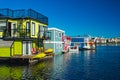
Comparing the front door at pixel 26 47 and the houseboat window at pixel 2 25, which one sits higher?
the houseboat window at pixel 2 25

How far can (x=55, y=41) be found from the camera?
78375 mm

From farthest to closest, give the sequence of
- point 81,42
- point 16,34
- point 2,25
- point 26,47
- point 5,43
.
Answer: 1. point 81,42
2. point 2,25
3. point 26,47
4. point 16,34
5. point 5,43

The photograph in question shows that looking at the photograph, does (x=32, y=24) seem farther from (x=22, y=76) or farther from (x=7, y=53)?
(x=22, y=76)

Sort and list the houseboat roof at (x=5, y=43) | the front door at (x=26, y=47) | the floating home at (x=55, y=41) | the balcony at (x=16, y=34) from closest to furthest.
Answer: the balcony at (x=16, y=34), the houseboat roof at (x=5, y=43), the front door at (x=26, y=47), the floating home at (x=55, y=41)

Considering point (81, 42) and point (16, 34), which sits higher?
point (16, 34)

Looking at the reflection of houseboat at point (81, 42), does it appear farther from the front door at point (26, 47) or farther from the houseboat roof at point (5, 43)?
the houseboat roof at point (5, 43)

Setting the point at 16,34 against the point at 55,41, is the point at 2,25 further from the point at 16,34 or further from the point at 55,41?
the point at 55,41

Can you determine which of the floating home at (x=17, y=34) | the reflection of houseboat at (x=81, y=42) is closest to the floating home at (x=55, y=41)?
the floating home at (x=17, y=34)

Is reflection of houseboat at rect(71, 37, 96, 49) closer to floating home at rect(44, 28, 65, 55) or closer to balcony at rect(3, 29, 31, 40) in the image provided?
floating home at rect(44, 28, 65, 55)

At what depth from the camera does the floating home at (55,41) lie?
75.9m

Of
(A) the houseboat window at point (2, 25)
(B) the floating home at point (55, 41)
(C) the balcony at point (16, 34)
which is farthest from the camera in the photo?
(B) the floating home at point (55, 41)

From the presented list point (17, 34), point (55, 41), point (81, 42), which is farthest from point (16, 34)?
point (81, 42)

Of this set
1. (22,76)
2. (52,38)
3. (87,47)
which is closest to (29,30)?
(22,76)

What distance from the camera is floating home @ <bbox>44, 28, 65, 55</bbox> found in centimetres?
7588
